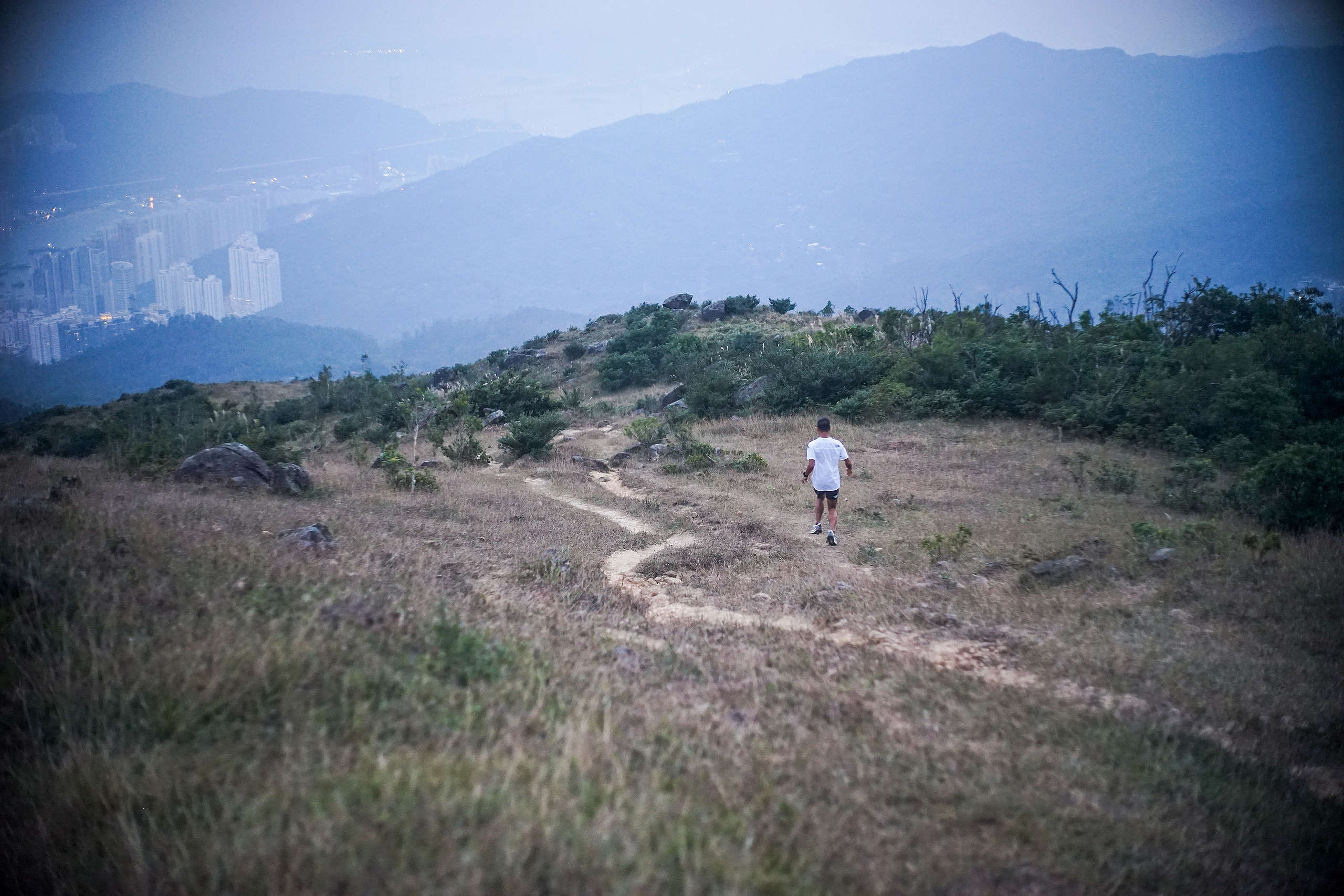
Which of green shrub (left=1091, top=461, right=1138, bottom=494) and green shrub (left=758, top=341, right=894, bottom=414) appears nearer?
green shrub (left=1091, top=461, right=1138, bottom=494)

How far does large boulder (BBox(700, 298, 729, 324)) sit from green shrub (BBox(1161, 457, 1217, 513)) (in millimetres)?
39853

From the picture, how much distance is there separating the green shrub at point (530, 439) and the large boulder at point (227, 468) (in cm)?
835

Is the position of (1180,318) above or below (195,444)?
above

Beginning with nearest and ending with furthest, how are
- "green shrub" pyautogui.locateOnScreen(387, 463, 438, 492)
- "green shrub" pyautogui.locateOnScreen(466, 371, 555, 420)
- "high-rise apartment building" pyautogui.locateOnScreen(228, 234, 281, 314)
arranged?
"green shrub" pyautogui.locateOnScreen(387, 463, 438, 492) → "green shrub" pyautogui.locateOnScreen(466, 371, 555, 420) → "high-rise apartment building" pyautogui.locateOnScreen(228, 234, 281, 314)

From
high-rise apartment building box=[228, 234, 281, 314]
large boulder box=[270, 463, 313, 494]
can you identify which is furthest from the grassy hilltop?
high-rise apartment building box=[228, 234, 281, 314]

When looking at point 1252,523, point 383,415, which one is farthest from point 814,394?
point 383,415

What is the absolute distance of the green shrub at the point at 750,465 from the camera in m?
17.1

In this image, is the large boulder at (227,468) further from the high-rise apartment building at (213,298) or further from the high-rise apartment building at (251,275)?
the high-rise apartment building at (251,275)

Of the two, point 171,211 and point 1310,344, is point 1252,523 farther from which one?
point 171,211

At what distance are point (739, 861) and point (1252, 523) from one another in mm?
11677

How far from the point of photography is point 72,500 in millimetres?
7332

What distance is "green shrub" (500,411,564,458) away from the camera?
20.4 metres

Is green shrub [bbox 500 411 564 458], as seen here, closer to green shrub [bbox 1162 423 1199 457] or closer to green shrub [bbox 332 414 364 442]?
green shrub [bbox 332 414 364 442]

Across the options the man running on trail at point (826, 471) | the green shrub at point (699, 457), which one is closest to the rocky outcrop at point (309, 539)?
the man running on trail at point (826, 471)
